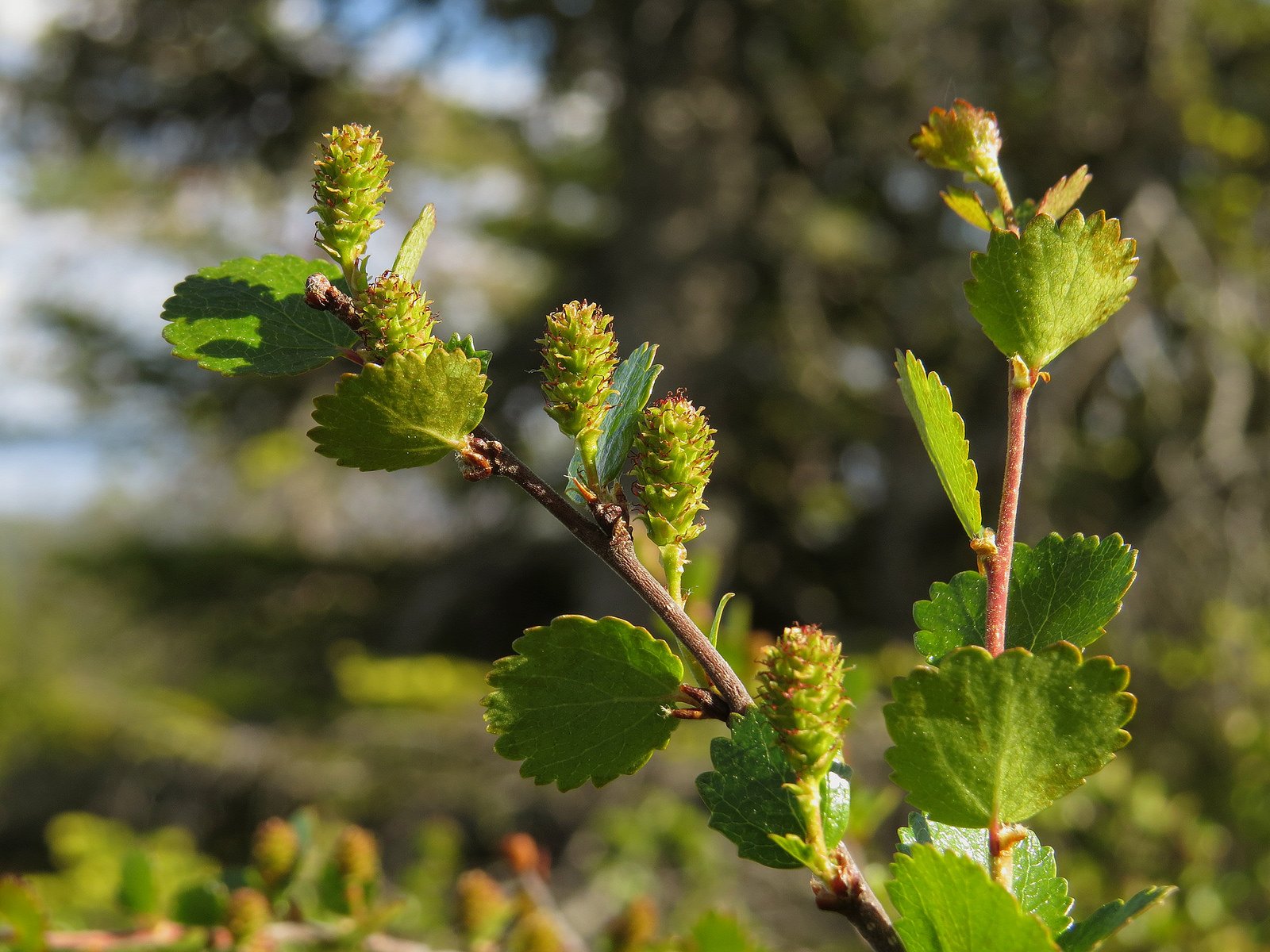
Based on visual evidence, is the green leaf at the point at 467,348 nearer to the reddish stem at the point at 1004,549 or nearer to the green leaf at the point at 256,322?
the green leaf at the point at 256,322

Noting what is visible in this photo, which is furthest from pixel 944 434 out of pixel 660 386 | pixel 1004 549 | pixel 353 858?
pixel 660 386

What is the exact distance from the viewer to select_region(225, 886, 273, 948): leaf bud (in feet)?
1.86

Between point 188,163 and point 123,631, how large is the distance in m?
2.82

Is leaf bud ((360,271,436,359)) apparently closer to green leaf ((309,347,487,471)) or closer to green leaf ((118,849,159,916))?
green leaf ((309,347,487,471))

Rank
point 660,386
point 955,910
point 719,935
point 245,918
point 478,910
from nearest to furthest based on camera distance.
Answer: point 955,910, point 719,935, point 245,918, point 478,910, point 660,386

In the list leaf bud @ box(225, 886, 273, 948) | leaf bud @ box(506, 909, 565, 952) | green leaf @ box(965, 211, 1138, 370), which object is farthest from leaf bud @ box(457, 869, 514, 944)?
green leaf @ box(965, 211, 1138, 370)

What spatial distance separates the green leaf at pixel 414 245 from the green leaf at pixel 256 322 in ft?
0.08

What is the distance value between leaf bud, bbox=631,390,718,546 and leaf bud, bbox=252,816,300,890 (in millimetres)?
412

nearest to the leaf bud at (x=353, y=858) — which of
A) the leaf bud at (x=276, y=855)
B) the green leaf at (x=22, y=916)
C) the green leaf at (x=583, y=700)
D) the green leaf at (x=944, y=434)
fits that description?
the leaf bud at (x=276, y=855)

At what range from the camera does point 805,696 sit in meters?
0.27

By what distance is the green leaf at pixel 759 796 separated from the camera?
0.30m

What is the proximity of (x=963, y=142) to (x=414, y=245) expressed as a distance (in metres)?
0.18

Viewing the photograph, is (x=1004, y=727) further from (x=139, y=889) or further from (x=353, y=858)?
(x=139, y=889)

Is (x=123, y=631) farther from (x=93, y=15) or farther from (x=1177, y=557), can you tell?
(x=1177, y=557)
